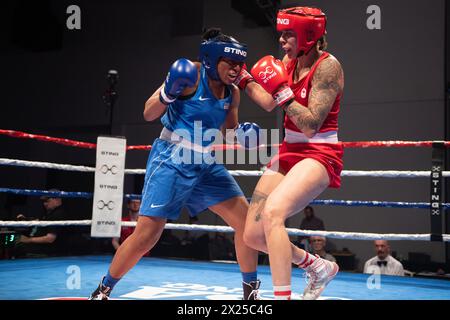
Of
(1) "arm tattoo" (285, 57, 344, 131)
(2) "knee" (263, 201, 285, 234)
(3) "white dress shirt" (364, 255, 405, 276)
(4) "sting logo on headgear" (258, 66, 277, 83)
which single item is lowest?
(3) "white dress shirt" (364, 255, 405, 276)

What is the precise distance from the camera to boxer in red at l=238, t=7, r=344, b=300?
6.27ft

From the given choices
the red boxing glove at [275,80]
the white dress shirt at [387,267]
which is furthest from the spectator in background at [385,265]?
the red boxing glove at [275,80]

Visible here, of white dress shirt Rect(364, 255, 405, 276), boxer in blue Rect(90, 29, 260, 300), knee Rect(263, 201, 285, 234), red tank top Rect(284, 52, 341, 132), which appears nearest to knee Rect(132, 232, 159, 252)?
boxer in blue Rect(90, 29, 260, 300)

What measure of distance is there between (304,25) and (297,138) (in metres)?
0.48

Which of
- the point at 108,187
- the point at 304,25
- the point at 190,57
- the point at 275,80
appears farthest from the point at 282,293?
the point at 190,57

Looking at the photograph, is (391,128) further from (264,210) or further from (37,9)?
(37,9)

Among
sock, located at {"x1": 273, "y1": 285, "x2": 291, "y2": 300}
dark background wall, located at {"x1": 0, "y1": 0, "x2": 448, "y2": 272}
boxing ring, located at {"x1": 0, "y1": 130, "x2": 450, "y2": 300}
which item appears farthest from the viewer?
dark background wall, located at {"x1": 0, "y1": 0, "x2": 448, "y2": 272}

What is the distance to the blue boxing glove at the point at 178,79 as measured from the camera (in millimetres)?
2021

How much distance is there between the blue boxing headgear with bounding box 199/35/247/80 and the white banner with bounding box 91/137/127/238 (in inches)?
75.3

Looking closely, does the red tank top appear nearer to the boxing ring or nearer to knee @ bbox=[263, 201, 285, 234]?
knee @ bbox=[263, 201, 285, 234]

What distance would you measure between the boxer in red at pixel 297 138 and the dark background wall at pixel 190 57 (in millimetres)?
4397

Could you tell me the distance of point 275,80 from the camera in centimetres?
200

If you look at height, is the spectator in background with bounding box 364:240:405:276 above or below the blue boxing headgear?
below
